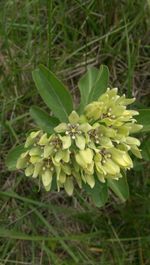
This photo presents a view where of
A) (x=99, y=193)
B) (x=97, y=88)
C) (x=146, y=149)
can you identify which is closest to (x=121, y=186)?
(x=99, y=193)

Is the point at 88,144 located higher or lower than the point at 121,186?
higher

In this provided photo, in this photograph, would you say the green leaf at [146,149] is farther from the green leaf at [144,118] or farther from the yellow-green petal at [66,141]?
the yellow-green petal at [66,141]

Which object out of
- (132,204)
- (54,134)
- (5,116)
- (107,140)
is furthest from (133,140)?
(5,116)

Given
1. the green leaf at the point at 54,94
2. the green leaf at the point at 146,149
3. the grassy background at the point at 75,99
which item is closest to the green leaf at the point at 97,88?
the green leaf at the point at 54,94

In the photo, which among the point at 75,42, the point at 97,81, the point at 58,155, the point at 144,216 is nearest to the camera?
the point at 58,155

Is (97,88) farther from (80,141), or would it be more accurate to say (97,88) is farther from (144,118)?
(80,141)

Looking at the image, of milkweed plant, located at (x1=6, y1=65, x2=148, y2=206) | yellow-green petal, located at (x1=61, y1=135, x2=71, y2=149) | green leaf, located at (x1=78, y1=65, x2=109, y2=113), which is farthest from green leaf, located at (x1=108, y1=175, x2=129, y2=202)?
yellow-green petal, located at (x1=61, y1=135, x2=71, y2=149)

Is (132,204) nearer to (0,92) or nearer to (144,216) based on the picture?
(144,216)
